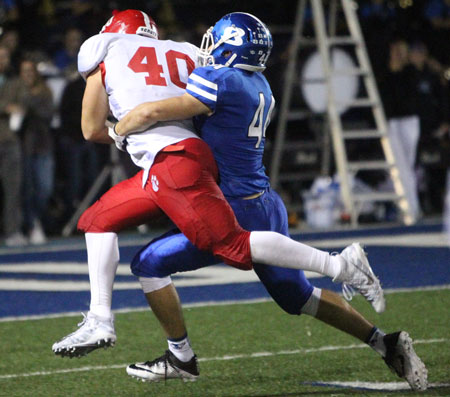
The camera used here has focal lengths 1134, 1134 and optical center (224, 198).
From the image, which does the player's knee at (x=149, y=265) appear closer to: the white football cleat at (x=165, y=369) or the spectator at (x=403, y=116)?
the white football cleat at (x=165, y=369)

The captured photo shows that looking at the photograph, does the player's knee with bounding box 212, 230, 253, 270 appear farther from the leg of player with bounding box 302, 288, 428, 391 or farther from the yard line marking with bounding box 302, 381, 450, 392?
the yard line marking with bounding box 302, 381, 450, 392

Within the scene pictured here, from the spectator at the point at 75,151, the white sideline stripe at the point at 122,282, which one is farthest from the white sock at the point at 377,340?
the spectator at the point at 75,151

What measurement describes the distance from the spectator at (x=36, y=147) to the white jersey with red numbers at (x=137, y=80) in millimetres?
5809

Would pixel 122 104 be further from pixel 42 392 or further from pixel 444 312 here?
pixel 444 312

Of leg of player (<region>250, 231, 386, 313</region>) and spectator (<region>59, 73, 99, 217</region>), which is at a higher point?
leg of player (<region>250, 231, 386, 313</region>)

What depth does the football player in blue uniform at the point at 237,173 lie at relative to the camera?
4312 mm

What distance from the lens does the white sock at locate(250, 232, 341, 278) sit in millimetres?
4195

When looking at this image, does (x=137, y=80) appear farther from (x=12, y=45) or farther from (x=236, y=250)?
(x=12, y=45)

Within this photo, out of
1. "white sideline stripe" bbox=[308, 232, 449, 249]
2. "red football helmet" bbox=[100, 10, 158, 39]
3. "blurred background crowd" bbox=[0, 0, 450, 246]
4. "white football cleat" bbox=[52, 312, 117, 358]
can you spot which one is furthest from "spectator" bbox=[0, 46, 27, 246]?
"white football cleat" bbox=[52, 312, 117, 358]

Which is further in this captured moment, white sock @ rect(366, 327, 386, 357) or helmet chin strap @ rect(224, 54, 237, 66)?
white sock @ rect(366, 327, 386, 357)

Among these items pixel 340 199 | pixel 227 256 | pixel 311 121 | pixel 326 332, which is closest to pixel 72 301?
pixel 326 332

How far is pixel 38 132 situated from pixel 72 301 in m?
3.65

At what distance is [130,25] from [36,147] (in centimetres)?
605

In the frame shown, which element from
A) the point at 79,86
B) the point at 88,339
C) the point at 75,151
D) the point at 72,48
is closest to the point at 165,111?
the point at 88,339
